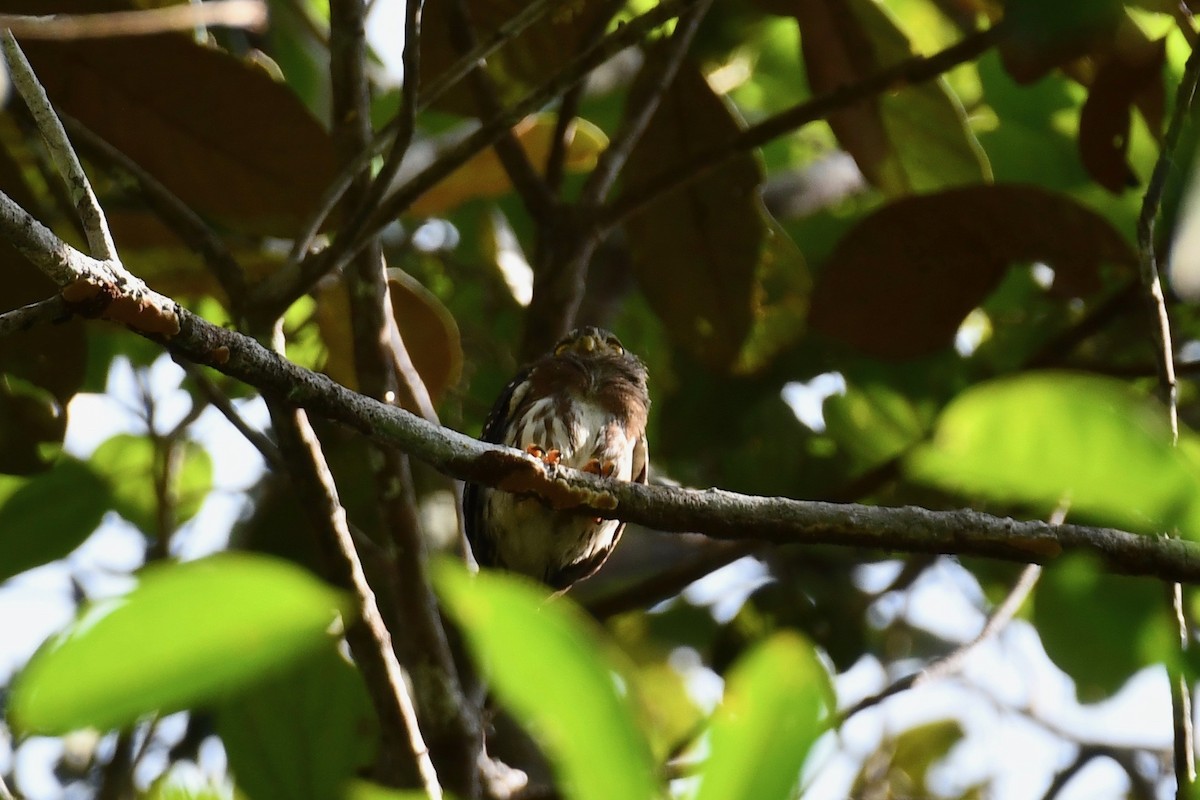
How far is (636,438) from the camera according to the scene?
420 cm

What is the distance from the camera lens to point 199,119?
3145 millimetres

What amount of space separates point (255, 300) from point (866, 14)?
176 centimetres

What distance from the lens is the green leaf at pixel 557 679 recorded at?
25.0 inches

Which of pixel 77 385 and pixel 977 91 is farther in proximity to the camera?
pixel 977 91

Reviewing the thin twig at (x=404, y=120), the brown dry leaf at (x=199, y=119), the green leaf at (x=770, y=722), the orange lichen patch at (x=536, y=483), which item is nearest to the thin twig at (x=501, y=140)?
the brown dry leaf at (x=199, y=119)

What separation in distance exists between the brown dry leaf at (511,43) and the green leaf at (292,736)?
1614mm

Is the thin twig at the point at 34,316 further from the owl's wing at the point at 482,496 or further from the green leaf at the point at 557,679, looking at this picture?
the owl's wing at the point at 482,496

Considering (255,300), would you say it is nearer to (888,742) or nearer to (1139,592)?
(1139,592)

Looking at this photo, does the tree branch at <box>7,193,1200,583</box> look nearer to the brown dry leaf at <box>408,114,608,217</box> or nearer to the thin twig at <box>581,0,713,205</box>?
the thin twig at <box>581,0,713,205</box>

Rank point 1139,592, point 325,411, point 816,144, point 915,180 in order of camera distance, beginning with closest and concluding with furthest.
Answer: point 1139,592, point 325,411, point 915,180, point 816,144

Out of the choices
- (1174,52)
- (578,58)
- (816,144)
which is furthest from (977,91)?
(578,58)

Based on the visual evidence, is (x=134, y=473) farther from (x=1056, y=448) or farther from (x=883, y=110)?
(x=1056, y=448)

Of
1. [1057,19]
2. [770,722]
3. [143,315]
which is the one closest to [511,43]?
[143,315]

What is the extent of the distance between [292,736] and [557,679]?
66.5 inches
